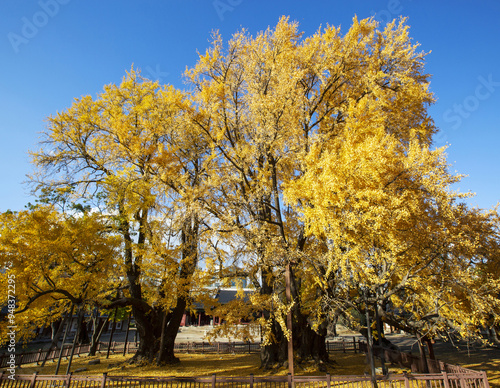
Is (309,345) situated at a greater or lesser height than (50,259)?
lesser

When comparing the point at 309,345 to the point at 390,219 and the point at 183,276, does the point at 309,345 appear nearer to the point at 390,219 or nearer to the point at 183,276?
the point at 183,276

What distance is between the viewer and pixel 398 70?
41.5 ft

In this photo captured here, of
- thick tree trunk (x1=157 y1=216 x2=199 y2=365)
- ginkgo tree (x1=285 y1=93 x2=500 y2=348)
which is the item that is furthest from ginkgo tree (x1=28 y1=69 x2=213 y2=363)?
ginkgo tree (x1=285 y1=93 x2=500 y2=348)

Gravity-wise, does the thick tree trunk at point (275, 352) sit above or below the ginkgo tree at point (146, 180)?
below

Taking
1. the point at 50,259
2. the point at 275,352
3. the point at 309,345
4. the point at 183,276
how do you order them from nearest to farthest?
1. the point at 50,259
2. the point at 309,345
3. the point at 275,352
4. the point at 183,276

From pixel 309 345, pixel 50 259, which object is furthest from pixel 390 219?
pixel 50 259

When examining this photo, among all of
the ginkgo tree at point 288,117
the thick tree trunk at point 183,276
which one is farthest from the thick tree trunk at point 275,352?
the thick tree trunk at point 183,276

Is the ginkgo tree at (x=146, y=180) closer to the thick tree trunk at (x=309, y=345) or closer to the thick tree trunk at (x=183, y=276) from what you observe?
the thick tree trunk at (x=183, y=276)

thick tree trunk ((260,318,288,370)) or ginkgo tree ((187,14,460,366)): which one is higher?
ginkgo tree ((187,14,460,366))

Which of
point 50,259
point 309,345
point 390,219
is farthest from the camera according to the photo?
point 309,345

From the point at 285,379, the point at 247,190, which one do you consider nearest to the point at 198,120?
the point at 247,190

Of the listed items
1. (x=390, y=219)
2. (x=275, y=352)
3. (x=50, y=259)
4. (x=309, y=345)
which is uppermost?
(x=390, y=219)

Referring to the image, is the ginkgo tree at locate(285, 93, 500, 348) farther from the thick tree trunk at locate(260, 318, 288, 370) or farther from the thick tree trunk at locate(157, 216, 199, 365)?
the thick tree trunk at locate(157, 216, 199, 365)

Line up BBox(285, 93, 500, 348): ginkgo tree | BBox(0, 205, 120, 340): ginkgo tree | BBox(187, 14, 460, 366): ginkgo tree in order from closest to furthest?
BBox(285, 93, 500, 348): ginkgo tree → BBox(0, 205, 120, 340): ginkgo tree → BBox(187, 14, 460, 366): ginkgo tree
